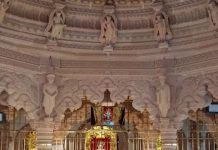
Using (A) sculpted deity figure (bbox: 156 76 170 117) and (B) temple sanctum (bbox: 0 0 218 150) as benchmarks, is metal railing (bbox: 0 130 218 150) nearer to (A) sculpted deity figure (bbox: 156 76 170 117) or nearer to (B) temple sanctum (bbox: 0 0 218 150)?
(B) temple sanctum (bbox: 0 0 218 150)

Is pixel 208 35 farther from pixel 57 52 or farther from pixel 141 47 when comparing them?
pixel 57 52

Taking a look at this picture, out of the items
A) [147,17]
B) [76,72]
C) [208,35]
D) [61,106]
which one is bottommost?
[61,106]

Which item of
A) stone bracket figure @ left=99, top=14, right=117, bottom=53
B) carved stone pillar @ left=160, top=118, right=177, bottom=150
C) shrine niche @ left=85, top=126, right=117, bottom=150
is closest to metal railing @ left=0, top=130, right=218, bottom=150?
shrine niche @ left=85, top=126, right=117, bottom=150

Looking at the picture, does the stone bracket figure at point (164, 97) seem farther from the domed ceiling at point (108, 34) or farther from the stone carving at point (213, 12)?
the stone carving at point (213, 12)

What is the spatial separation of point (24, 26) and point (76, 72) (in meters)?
1.84

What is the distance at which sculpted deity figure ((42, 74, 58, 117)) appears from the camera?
1072 cm

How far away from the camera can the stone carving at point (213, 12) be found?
9875 mm

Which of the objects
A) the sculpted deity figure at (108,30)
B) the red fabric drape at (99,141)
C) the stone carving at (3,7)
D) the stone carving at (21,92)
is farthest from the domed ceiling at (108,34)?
the red fabric drape at (99,141)

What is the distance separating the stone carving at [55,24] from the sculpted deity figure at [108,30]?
106 cm

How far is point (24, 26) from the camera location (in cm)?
1048

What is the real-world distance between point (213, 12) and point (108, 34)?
9.09 feet

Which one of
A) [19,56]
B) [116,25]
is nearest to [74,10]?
[116,25]

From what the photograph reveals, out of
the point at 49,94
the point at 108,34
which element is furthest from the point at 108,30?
the point at 49,94

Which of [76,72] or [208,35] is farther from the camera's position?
[76,72]
